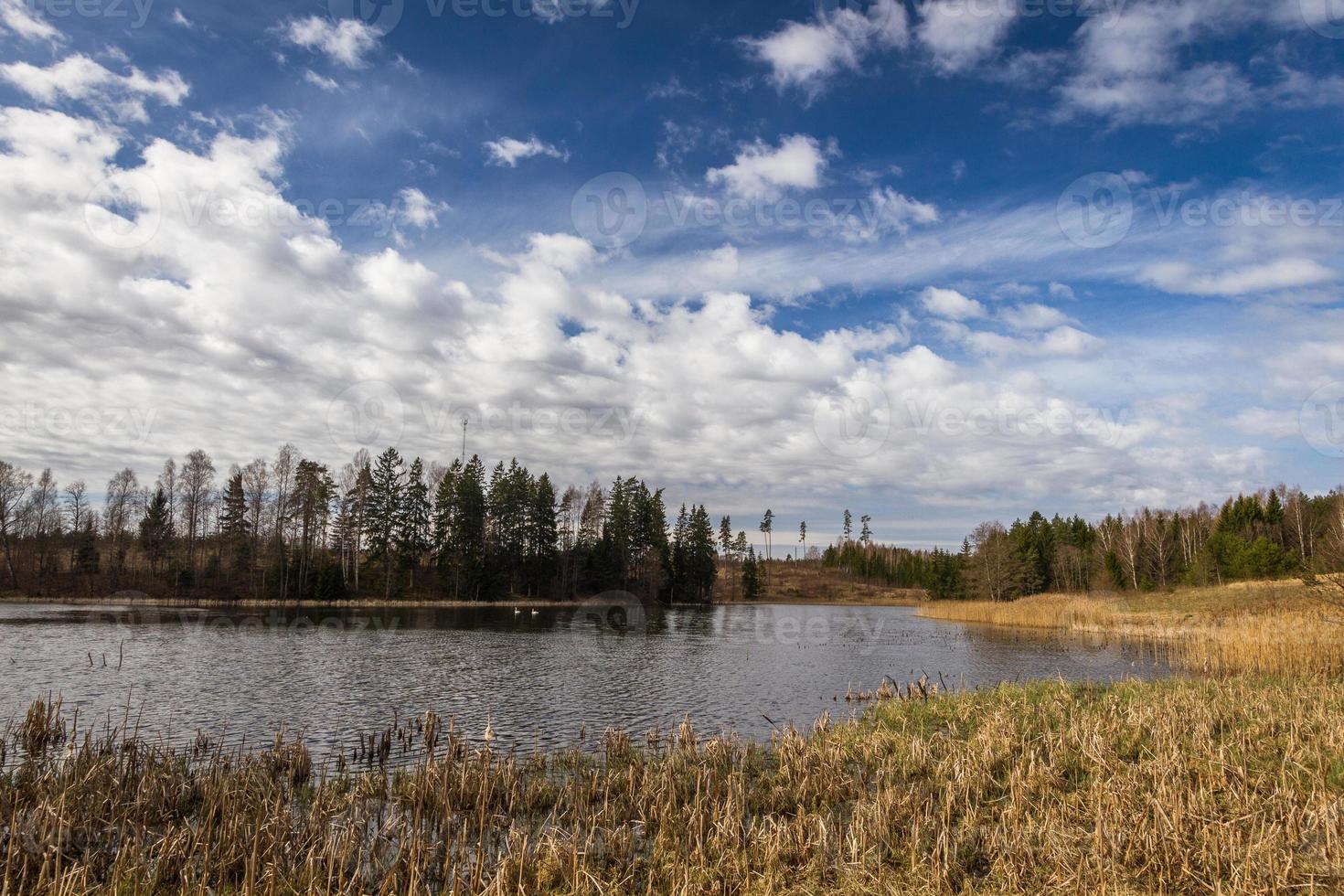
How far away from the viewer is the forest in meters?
86.5

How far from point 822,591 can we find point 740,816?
5697 inches

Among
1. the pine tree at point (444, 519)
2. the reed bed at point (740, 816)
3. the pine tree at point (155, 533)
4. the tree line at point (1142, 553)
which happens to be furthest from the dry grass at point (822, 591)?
the reed bed at point (740, 816)

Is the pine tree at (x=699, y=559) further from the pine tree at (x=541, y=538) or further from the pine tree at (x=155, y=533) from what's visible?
the pine tree at (x=155, y=533)

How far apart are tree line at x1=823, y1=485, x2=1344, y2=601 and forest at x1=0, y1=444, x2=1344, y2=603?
1.02 feet

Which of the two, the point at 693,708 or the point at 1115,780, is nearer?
→ the point at 1115,780

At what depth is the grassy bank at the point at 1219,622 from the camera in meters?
28.0

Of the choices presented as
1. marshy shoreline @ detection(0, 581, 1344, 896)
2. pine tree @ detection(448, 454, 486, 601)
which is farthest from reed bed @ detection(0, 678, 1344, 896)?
pine tree @ detection(448, 454, 486, 601)

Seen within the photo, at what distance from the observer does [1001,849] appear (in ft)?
32.1

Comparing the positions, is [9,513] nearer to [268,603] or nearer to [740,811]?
[268,603]

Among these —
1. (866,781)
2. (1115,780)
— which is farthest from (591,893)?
(1115,780)

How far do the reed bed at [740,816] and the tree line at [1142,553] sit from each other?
258 feet

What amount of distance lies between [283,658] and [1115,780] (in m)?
36.8

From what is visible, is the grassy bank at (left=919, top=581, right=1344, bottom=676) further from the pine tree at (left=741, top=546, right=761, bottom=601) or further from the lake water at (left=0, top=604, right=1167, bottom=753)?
the pine tree at (left=741, top=546, right=761, bottom=601)

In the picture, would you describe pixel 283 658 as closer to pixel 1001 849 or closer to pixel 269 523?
pixel 1001 849
